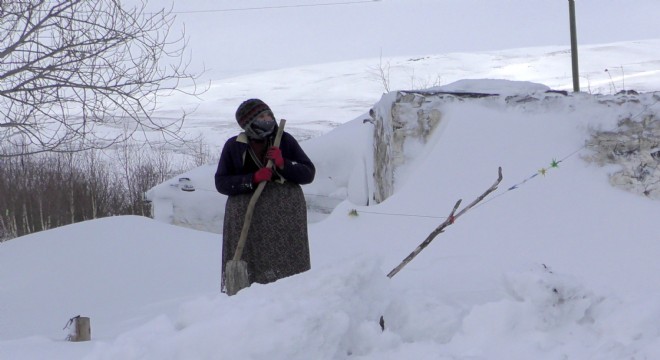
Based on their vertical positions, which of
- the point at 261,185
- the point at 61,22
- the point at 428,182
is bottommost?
the point at 428,182

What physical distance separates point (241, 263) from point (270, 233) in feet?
1.90

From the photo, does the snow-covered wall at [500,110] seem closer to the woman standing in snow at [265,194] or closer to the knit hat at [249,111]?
the woman standing in snow at [265,194]

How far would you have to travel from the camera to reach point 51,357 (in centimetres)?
377

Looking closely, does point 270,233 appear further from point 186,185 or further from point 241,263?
point 186,185

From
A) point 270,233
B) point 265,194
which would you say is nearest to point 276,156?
point 265,194

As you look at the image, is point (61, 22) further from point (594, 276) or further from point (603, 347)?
point (603, 347)

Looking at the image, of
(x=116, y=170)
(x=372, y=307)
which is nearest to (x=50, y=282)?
(x=372, y=307)

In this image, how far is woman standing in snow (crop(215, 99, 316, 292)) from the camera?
4.47 m

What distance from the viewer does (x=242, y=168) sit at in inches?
181

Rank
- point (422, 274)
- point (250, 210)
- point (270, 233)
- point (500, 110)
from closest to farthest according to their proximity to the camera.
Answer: point (250, 210) < point (270, 233) < point (422, 274) < point (500, 110)

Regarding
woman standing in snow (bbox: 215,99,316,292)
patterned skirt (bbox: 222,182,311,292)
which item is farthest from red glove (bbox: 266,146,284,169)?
patterned skirt (bbox: 222,182,311,292)

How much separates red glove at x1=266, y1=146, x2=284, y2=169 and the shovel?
1.2 inches

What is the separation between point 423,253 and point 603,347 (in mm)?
4701

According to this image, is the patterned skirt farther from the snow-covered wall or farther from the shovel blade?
the snow-covered wall
